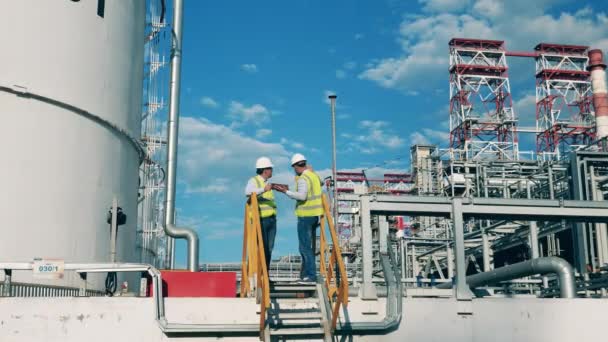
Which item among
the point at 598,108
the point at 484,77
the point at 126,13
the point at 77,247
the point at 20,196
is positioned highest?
the point at 484,77

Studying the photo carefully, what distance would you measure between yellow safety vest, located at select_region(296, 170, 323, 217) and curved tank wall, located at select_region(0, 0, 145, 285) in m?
4.81

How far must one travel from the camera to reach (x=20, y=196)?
10.2m

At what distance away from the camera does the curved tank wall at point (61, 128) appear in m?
10.2

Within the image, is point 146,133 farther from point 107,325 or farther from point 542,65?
point 542,65

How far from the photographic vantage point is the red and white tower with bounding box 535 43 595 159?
46.1 metres

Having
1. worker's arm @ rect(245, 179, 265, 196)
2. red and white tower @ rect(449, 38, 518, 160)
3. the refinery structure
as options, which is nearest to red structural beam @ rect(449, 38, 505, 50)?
red and white tower @ rect(449, 38, 518, 160)

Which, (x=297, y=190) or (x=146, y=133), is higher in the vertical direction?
(x=146, y=133)

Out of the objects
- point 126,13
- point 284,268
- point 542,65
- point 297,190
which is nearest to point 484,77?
point 542,65

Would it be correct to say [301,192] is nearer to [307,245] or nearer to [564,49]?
[307,245]

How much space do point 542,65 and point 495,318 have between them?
145 feet

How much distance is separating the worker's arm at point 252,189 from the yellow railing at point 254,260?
159mm

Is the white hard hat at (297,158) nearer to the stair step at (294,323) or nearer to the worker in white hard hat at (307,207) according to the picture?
the worker in white hard hat at (307,207)

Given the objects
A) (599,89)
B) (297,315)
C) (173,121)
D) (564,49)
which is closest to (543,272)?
(297,315)

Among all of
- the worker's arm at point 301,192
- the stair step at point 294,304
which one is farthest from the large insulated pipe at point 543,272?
the worker's arm at point 301,192
